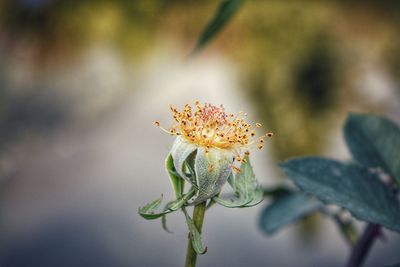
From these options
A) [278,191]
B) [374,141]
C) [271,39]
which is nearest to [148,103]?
[271,39]

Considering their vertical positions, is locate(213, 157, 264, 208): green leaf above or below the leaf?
above

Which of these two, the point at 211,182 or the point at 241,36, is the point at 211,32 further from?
the point at 241,36

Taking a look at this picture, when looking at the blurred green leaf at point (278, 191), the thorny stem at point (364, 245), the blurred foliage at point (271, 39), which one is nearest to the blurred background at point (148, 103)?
the blurred foliage at point (271, 39)

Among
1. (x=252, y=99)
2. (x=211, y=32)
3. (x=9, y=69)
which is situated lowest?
(x=211, y=32)

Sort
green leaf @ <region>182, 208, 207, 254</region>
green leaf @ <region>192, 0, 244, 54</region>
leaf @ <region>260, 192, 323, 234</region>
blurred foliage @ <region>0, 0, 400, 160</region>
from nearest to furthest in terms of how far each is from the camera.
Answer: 1. green leaf @ <region>182, 208, 207, 254</region>
2. green leaf @ <region>192, 0, 244, 54</region>
3. leaf @ <region>260, 192, 323, 234</region>
4. blurred foliage @ <region>0, 0, 400, 160</region>

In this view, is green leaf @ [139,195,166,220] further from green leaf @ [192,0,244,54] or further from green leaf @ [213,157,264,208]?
green leaf @ [192,0,244,54]

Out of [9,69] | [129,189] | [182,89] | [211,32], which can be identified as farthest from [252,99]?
[211,32]

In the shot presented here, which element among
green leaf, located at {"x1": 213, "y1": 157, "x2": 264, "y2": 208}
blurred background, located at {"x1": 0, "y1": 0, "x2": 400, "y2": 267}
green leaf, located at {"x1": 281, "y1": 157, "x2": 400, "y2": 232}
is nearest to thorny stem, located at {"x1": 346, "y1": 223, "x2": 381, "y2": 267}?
green leaf, located at {"x1": 281, "y1": 157, "x2": 400, "y2": 232}
